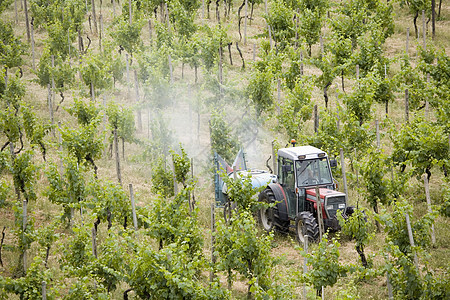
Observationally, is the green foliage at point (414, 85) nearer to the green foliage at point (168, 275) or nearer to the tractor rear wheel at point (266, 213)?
the tractor rear wheel at point (266, 213)

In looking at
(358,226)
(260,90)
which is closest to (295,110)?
(260,90)

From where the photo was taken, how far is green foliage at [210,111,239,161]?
17.1 m

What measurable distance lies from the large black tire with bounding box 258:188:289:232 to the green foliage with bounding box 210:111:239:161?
2638 millimetres

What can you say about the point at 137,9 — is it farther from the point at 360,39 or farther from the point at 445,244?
the point at 445,244

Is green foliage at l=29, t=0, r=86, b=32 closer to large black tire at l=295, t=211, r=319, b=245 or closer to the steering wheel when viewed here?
the steering wheel

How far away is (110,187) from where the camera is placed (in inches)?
492

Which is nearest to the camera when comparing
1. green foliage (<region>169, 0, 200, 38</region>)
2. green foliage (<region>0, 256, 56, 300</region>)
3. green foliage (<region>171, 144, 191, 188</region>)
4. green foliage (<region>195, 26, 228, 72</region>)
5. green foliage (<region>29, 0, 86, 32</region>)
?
green foliage (<region>0, 256, 56, 300</region>)

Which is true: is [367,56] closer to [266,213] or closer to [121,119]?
[266,213]

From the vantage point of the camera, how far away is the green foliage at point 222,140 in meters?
17.1

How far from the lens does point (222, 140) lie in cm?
1736

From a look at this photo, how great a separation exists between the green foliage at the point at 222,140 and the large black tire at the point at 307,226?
4.33 m

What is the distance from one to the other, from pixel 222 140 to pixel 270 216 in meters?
3.43

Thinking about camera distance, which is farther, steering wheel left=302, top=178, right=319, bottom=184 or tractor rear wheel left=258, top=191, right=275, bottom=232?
tractor rear wheel left=258, top=191, right=275, bottom=232

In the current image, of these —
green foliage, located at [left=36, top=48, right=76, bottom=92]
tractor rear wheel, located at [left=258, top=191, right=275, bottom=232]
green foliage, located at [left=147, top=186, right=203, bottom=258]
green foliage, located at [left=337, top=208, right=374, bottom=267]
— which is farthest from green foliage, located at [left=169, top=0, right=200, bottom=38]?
green foliage, located at [left=337, top=208, right=374, bottom=267]
